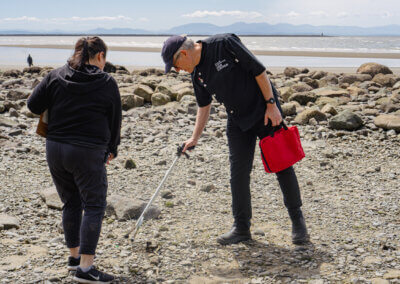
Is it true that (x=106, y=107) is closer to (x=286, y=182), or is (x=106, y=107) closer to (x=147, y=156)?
(x=286, y=182)

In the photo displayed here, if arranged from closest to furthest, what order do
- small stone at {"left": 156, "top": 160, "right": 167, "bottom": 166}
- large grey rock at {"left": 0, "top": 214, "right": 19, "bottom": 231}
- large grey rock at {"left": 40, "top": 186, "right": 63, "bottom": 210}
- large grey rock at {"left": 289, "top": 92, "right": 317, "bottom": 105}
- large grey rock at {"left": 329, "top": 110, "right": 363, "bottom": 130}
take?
1. large grey rock at {"left": 0, "top": 214, "right": 19, "bottom": 231}
2. large grey rock at {"left": 40, "top": 186, "right": 63, "bottom": 210}
3. small stone at {"left": 156, "top": 160, "right": 167, "bottom": 166}
4. large grey rock at {"left": 329, "top": 110, "right": 363, "bottom": 130}
5. large grey rock at {"left": 289, "top": 92, "right": 317, "bottom": 105}

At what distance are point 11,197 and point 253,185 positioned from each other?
298 cm

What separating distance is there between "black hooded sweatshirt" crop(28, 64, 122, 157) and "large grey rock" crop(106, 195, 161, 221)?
176 centimetres

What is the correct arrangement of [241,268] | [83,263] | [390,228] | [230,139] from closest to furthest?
[83,263], [241,268], [230,139], [390,228]

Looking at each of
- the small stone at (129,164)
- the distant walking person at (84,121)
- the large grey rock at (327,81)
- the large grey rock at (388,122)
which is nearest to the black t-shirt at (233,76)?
the distant walking person at (84,121)

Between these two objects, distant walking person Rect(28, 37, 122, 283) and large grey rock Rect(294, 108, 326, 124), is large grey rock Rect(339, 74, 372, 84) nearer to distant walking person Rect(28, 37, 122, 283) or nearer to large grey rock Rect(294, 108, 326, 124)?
large grey rock Rect(294, 108, 326, 124)

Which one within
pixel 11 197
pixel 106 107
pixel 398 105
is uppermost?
pixel 106 107

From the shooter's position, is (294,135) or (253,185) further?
(253,185)

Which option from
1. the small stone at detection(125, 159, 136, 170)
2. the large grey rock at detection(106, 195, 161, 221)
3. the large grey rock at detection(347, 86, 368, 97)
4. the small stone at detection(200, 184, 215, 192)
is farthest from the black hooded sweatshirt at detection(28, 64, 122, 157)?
the large grey rock at detection(347, 86, 368, 97)

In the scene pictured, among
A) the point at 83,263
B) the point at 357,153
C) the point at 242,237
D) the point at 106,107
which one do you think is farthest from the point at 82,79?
the point at 357,153

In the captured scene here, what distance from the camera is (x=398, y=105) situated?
10.2 metres

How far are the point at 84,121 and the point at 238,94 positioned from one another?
131cm

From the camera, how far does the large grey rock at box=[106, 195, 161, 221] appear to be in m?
4.89

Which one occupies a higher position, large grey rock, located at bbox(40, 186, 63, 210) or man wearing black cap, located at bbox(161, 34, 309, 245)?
man wearing black cap, located at bbox(161, 34, 309, 245)
